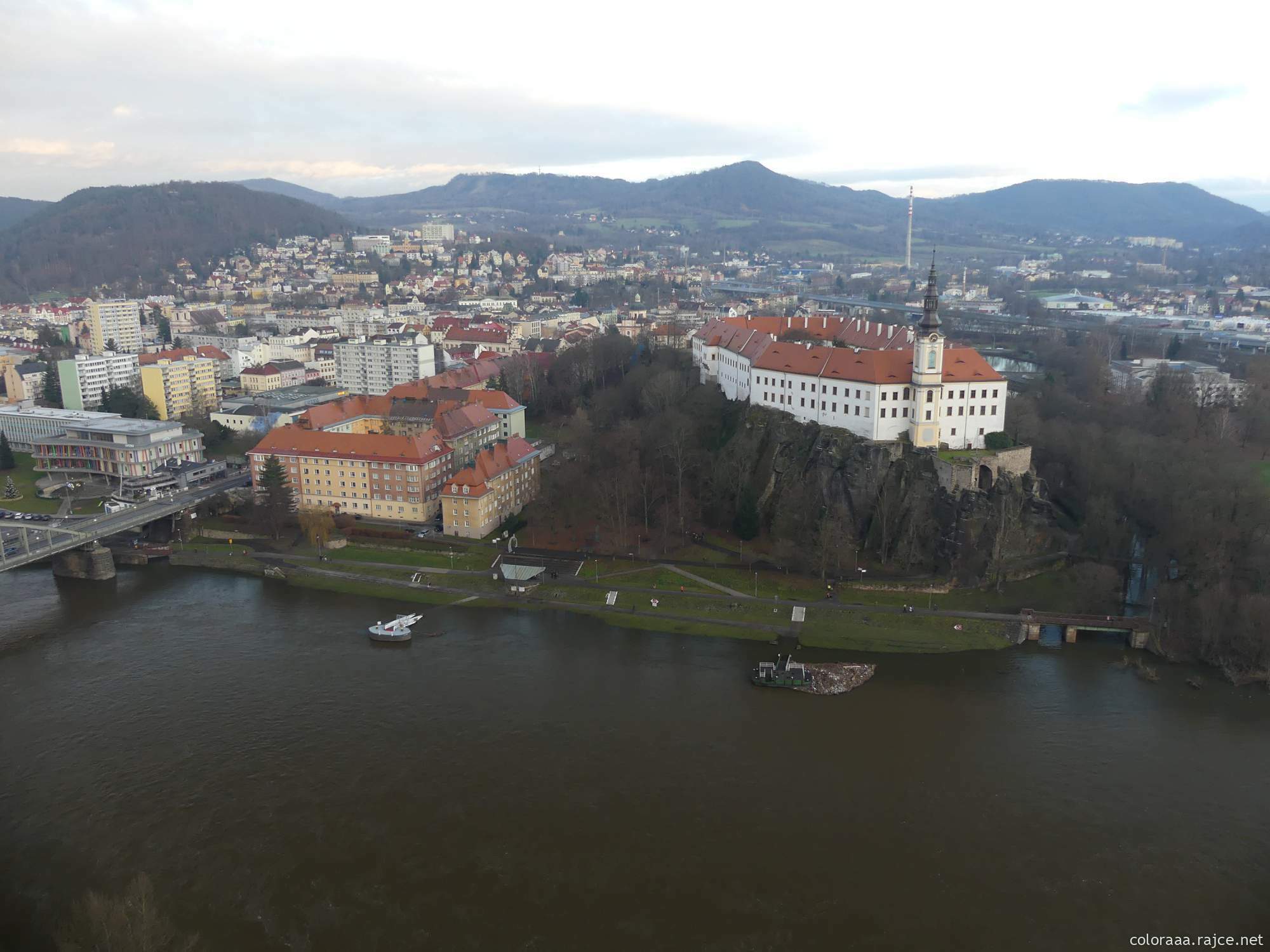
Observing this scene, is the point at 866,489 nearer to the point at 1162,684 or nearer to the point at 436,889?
the point at 1162,684

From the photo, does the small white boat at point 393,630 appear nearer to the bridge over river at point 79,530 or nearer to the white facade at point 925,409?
the bridge over river at point 79,530

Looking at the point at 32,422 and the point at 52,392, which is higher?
the point at 52,392

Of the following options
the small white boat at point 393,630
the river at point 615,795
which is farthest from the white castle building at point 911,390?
the small white boat at point 393,630

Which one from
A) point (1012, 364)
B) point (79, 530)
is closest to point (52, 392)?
point (79, 530)

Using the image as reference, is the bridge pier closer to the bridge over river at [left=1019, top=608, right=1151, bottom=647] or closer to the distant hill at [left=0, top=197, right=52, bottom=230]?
the bridge over river at [left=1019, top=608, right=1151, bottom=647]

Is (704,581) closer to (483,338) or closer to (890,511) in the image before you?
(890,511)

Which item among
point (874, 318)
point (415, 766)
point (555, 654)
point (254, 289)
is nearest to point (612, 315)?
point (874, 318)
